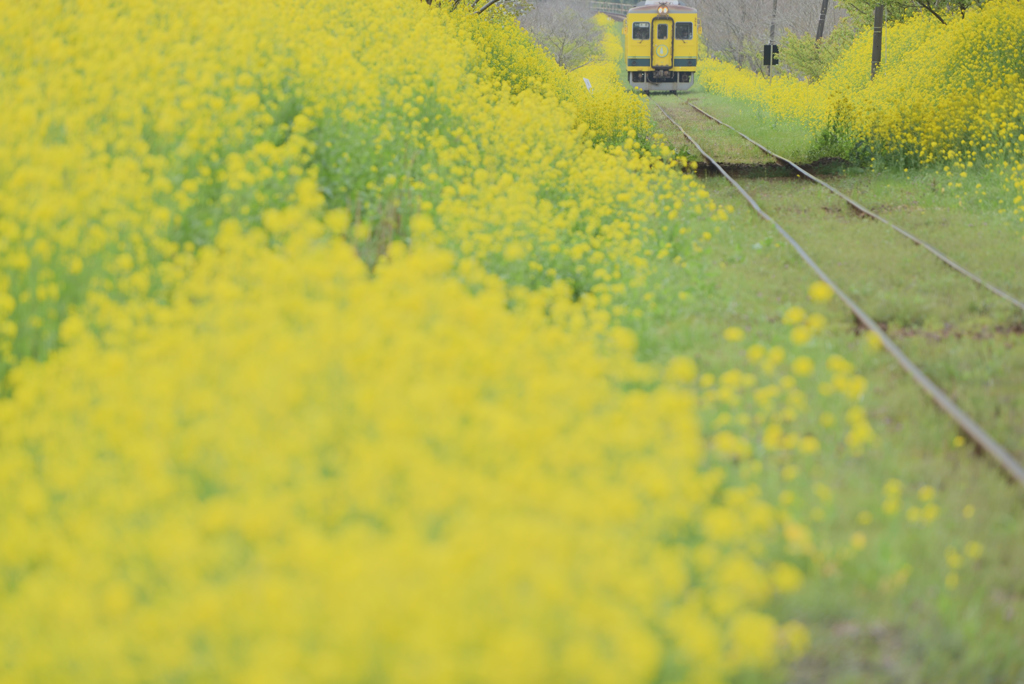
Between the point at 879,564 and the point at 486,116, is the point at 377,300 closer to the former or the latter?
the point at 879,564

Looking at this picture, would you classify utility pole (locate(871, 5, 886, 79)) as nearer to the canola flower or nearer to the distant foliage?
the distant foliage

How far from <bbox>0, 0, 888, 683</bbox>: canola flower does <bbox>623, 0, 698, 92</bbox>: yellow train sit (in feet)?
104

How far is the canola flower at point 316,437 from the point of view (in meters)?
2.34

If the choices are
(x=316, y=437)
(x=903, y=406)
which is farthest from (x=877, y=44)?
(x=316, y=437)

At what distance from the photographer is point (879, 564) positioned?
3.70 meters

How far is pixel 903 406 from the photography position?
5.47 m

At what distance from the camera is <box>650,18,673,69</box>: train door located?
120 ft

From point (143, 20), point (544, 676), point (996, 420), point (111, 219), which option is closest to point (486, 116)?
point (143, 20)

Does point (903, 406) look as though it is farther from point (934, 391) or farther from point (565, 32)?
point (565, 32)

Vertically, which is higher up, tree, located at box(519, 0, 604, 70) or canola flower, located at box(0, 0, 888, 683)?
tree, located at box(519, 0, 604, 70)

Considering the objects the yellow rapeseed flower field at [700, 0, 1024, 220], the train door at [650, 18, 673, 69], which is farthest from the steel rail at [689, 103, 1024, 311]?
the train door at [650, 18, 673, 69]

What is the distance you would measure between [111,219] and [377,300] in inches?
80.5

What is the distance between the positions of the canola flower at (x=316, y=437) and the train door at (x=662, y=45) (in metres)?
31.7

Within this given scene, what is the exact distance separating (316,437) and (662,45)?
36.5m
